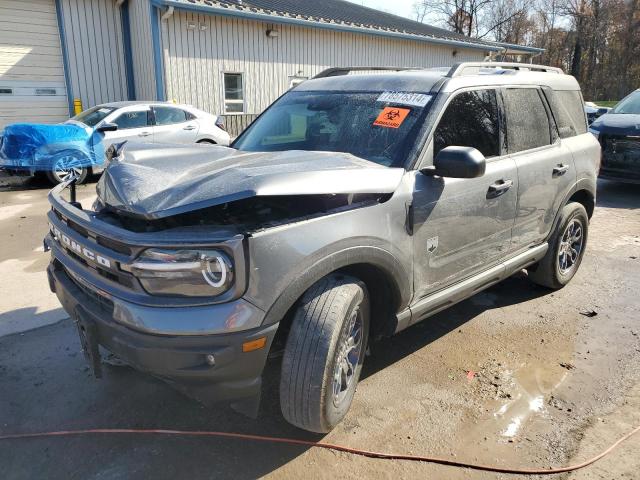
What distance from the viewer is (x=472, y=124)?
3490 mm

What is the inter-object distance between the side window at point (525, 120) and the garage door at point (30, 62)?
1341 centimetres

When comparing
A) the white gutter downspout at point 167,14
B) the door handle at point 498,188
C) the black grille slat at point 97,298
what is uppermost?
the white gutter downspout at point 167,14

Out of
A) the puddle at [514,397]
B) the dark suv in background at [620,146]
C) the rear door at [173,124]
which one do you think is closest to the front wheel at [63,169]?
the rear door at [173,124]

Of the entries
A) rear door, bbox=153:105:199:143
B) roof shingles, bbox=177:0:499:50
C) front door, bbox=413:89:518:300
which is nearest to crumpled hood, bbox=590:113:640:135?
front door, bbox=413:89:518:300

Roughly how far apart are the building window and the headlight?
13268 mm

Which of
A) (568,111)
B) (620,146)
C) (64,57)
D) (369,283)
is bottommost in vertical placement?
(369,283)

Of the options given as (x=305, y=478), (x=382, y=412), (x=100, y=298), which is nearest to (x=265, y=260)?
(x=100, y=298)

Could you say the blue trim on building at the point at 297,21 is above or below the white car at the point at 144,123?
above

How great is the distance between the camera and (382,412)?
120 inches

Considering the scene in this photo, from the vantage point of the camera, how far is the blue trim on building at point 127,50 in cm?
1438

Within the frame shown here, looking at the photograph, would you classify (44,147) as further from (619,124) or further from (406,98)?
(619,124)

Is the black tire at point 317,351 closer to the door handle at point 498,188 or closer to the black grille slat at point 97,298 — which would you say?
the black grille slat at point 97,298

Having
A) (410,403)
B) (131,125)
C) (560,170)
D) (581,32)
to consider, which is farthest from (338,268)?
(581,32)

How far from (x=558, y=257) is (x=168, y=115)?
8.68 meters
